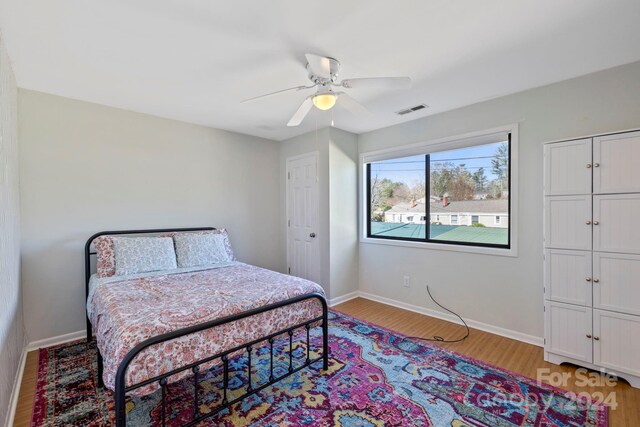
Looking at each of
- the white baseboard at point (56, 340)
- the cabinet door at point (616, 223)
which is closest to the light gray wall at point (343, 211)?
the cabinet door at point (616, 223)

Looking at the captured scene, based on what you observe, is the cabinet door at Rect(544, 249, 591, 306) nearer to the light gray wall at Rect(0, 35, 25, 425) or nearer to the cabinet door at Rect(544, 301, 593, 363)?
the cabinet door at Rect(544, 301, 593, 363)

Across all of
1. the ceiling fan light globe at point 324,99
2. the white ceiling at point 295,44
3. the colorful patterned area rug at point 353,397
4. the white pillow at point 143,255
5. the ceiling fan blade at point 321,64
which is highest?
the white ceiling at point 295,44

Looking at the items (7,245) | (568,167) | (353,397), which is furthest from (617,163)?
(7,245)

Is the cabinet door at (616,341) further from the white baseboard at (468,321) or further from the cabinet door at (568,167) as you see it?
the cabinet door at (568,167)

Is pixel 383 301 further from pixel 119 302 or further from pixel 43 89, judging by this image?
pixel 43 89

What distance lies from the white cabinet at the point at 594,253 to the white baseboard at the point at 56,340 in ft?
14.8

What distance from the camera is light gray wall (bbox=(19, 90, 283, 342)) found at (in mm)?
2727

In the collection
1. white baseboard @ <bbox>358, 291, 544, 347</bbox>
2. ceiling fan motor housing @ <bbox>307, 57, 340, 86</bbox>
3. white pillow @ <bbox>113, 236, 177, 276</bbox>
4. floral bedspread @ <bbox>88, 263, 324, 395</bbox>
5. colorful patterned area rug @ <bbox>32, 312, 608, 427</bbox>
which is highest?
ceiling fan motor housing @ <bbox>307, 57, 340, 86</bbox>

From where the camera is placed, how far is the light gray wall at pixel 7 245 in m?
1.72

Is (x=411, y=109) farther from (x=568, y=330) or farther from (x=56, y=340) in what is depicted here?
(x=56, y=340)

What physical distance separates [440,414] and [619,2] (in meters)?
2.66

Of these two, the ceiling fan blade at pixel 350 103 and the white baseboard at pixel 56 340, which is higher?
the ceiling fan blade at pixel 350 103

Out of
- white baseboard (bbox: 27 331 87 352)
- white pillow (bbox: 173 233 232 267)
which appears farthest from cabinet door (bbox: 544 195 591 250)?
white baseboard (bbox: 27 331 87 352)

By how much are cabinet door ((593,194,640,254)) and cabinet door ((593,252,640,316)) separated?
68 mm
